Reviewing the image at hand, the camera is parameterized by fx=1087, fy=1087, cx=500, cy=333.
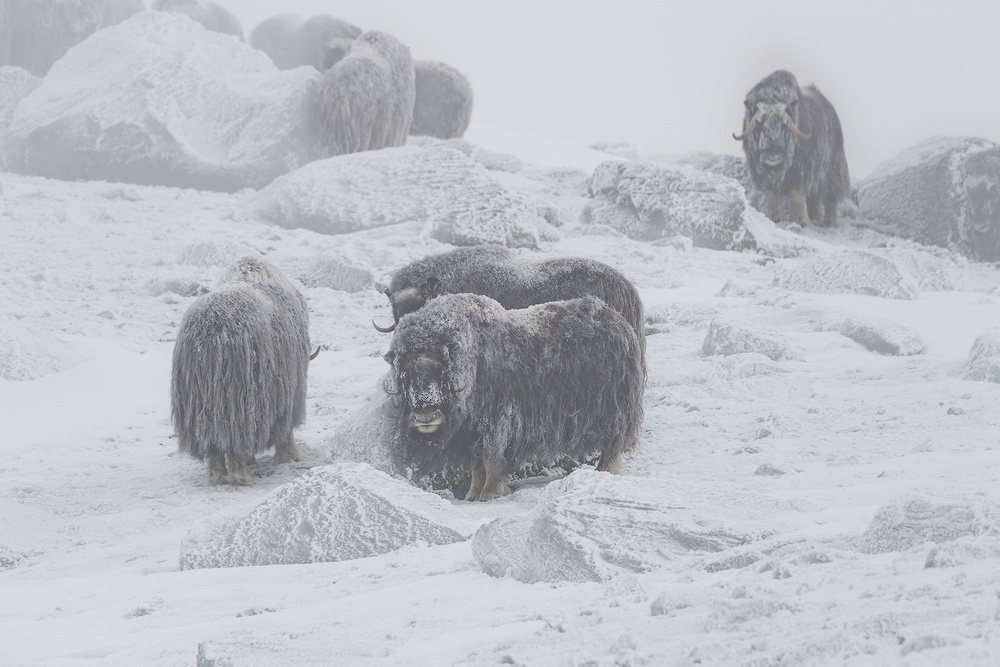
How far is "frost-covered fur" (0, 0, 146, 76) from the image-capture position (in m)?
17.4

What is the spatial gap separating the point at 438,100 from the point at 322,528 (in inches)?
483

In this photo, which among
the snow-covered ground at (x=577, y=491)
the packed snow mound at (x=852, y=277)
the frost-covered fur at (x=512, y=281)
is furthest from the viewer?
the packed snow mound at (x=852, y=277)

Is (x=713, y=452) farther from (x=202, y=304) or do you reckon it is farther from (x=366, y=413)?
(x=202, y=304)

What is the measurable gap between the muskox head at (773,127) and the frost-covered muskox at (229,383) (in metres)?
7.40

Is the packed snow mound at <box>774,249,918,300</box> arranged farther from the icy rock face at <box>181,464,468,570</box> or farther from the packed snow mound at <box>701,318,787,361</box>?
the icy rock face at <box>181,464,468,570</box>

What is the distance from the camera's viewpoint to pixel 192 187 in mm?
11633

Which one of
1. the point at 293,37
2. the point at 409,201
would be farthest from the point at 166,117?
the point at 293,37

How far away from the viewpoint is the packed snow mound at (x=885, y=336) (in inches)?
213

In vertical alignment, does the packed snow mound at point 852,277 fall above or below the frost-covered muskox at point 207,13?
below

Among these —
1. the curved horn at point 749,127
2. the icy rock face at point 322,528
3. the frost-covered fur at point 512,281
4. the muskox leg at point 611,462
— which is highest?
the curved horn at point 749,127

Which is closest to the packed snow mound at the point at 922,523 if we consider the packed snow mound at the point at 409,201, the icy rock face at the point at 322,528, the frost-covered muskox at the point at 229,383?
the icy rock face at the point at 322,528

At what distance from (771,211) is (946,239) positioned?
6.03 feet

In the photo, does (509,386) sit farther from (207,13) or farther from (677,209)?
(207,13)

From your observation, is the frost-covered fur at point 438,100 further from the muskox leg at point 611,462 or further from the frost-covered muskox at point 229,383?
the muskox leg at point 611,462
